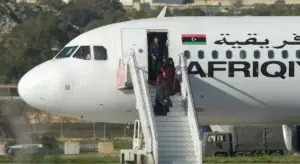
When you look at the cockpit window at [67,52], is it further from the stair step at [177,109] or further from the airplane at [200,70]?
the stair step at [177,109]

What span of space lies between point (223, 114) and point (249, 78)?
1533 mm

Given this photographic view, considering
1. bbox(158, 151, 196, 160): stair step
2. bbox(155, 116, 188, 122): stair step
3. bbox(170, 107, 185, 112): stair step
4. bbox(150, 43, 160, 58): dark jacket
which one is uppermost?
bbox(150, 43, 160, 58): dark jacket

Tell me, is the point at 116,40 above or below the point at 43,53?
above

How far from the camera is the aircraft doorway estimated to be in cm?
4269

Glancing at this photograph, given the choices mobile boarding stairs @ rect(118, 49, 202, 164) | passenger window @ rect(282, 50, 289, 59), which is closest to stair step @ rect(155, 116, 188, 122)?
mobile boarding stairs @ rect(118, 49, 202, 164)

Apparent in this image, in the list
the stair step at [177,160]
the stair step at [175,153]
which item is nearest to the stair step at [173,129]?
the stair step at [175,153]

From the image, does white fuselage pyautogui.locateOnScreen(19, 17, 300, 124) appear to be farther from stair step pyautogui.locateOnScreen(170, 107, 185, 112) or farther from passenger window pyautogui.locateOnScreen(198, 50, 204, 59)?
stair step pyautogui.locateOnScreen(170, 107, 185, 112)

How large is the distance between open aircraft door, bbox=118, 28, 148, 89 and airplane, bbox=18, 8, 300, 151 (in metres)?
0.03

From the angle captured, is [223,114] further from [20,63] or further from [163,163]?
[20,63]

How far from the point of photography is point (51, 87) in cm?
4334

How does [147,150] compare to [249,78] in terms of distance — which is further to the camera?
[249,78]

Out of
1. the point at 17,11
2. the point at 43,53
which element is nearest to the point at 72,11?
the point at 17,11

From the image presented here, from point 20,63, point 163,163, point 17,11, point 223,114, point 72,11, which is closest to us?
point 163,163

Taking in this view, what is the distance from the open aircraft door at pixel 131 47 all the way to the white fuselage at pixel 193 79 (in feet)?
0.10
